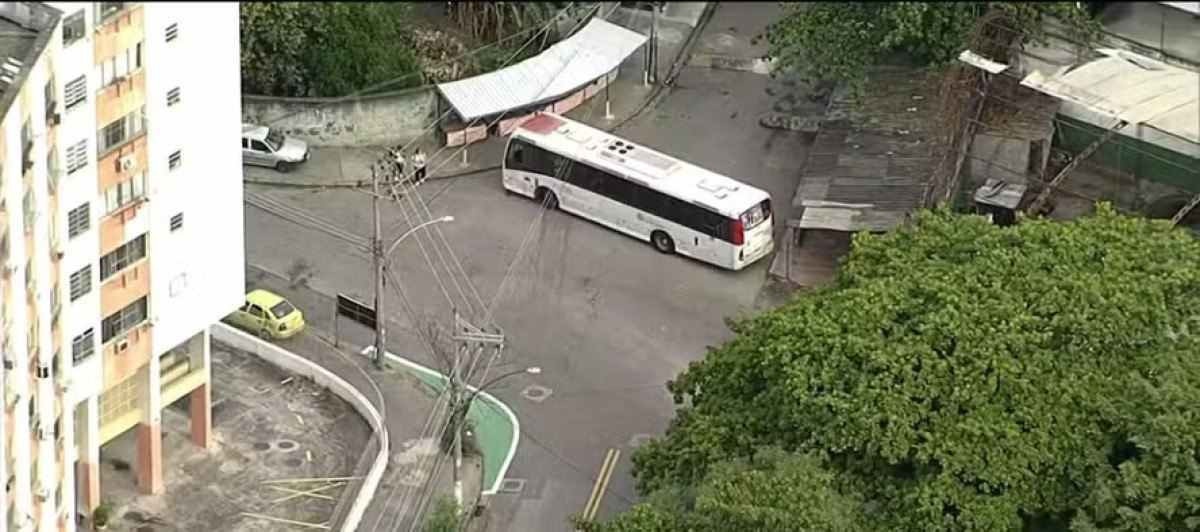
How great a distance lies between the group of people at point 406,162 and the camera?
64062 mm

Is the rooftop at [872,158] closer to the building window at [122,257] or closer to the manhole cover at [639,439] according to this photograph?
the manhole cover at [639,439]

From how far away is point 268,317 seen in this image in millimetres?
63062

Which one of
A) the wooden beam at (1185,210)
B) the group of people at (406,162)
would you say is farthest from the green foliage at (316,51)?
the wooden beam at (1185,210)

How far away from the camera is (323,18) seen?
235 feet

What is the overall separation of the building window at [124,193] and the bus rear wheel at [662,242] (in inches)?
776

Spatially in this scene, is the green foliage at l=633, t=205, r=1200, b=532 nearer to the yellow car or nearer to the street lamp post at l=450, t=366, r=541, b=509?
the street lamp post at l=450, t=366, r=541, b=509

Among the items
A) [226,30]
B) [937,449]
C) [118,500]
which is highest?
[226,30]

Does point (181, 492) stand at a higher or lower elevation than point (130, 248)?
lower

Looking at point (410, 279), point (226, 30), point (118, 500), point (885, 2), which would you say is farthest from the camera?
point (885, 2)

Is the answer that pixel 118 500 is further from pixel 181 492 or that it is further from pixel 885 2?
pixel 885 2

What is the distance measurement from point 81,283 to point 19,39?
552cm

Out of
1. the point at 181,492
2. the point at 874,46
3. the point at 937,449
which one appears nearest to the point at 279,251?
the point at 181,492

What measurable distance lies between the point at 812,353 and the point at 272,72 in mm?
23101

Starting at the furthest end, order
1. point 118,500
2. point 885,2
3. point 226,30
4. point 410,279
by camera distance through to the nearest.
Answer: point 885,2 < point 410,279 < point 118,500 < point 226,30
